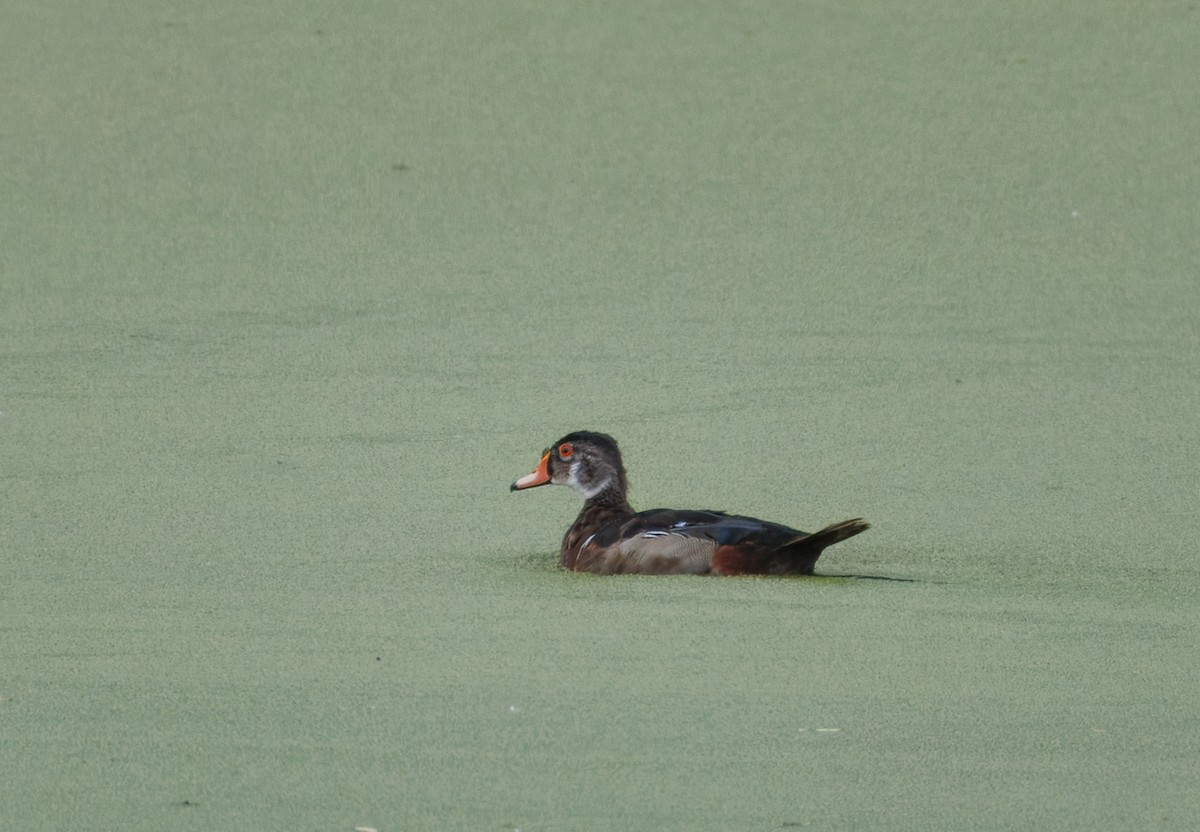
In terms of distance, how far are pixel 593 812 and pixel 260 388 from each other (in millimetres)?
2549

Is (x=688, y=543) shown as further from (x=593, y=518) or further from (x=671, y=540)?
(x=593, y=518)

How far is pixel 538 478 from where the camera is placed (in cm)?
420

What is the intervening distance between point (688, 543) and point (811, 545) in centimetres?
21

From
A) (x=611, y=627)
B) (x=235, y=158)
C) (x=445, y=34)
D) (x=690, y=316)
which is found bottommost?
(x=611, y=627)

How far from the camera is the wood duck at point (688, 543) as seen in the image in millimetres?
3680

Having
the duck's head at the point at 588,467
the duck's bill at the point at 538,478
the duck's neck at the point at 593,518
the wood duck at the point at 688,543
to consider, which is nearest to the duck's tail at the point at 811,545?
the wood duck at the point at 688,543

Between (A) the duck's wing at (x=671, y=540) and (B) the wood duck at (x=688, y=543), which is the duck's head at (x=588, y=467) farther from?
(A) the duck's wing at (x=671, y=540)

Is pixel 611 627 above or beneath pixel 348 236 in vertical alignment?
beneath

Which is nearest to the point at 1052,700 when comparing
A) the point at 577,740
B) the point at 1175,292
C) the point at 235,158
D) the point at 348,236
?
the point at 577,740

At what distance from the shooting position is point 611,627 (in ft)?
11.0

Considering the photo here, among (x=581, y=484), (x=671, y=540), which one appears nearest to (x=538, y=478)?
(x=581, y=484)

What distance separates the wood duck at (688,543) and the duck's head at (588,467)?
8cm

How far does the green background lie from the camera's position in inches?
108

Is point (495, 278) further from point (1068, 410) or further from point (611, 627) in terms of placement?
point (611, 627)
